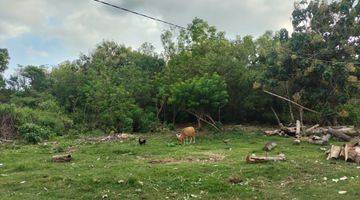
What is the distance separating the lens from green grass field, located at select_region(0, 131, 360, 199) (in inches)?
422

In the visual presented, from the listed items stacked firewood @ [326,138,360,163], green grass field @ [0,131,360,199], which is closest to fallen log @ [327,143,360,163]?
stacked firewood @ [326,138,360,163]

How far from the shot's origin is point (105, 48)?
149 ft

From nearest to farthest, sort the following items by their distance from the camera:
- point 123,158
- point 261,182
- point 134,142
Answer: point 261,182 < point 123,158 < point 134,142

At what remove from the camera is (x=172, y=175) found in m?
12.3

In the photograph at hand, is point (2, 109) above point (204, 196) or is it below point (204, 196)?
above

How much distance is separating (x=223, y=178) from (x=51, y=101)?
813 inches

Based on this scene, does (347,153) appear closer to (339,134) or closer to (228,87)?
(339,134)

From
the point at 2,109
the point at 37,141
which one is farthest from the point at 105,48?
the point at 37,141

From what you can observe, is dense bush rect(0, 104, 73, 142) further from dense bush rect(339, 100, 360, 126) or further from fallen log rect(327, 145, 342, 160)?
dense bush rect(339, 100, 360, 126)

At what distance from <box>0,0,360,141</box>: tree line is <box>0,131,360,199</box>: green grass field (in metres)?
7.65

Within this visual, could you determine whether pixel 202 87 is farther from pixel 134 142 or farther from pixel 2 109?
pixel 2 109

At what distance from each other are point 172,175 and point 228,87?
16.2 metres

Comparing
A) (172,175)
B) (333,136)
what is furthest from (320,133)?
(172,175)

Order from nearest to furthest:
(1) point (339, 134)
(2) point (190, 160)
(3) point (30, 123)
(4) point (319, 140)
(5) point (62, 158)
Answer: (2) point (190, 160)
(5) point (62, 158)
(4) point (319, 140)
(1) point (339, 134)
(3) point (30, 123)
